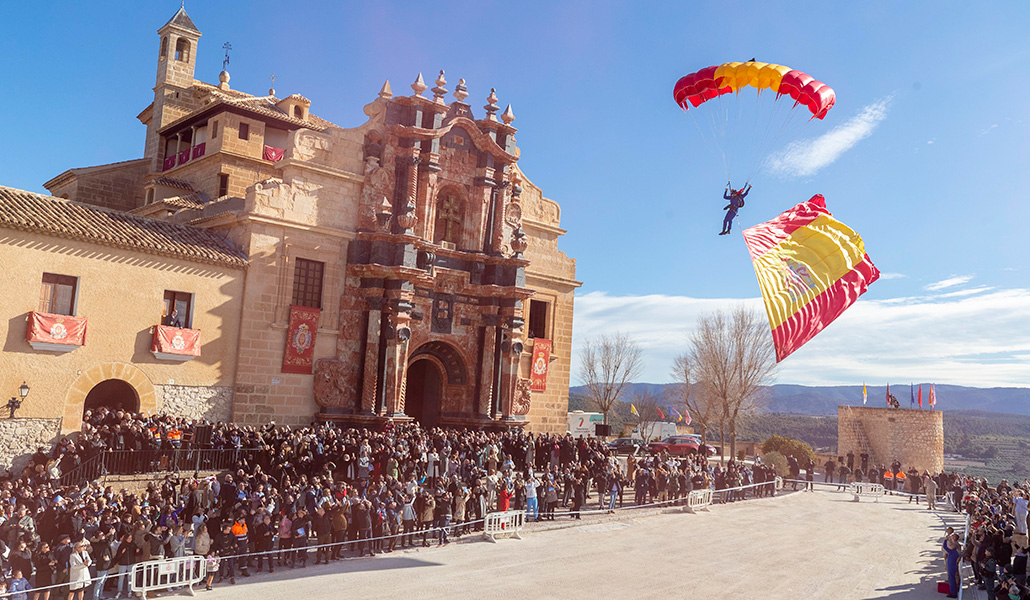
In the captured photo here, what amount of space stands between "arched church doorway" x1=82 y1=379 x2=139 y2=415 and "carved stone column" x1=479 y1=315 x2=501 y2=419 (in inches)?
545

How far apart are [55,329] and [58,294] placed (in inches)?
44.7

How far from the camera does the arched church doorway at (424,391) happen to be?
111 ft

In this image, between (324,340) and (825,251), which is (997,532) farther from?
(324,340)

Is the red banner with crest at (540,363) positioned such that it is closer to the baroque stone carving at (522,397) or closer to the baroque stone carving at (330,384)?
the baroque stone carving at (522,397)

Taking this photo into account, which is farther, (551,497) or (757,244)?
(551,497)

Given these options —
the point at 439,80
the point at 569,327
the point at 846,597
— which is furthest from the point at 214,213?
the point at 846,597

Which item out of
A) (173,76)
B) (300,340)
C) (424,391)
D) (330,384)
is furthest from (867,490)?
(173,76)

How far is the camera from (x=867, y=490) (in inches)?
1453

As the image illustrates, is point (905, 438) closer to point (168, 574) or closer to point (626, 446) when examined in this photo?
point (626, 446)

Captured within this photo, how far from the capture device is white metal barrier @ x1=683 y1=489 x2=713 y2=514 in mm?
27212

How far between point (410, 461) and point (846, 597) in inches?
509

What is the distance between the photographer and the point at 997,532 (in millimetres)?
17688

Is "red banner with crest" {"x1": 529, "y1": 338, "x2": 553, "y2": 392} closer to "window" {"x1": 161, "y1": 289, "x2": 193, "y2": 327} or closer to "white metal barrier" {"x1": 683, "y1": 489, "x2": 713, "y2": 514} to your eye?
"white metal barrier" {"x1": 683, "y1": 489, "x2": 713, "y2": 514}

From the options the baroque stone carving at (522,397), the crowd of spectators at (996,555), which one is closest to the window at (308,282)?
the baroque stone carving at (522,397)
